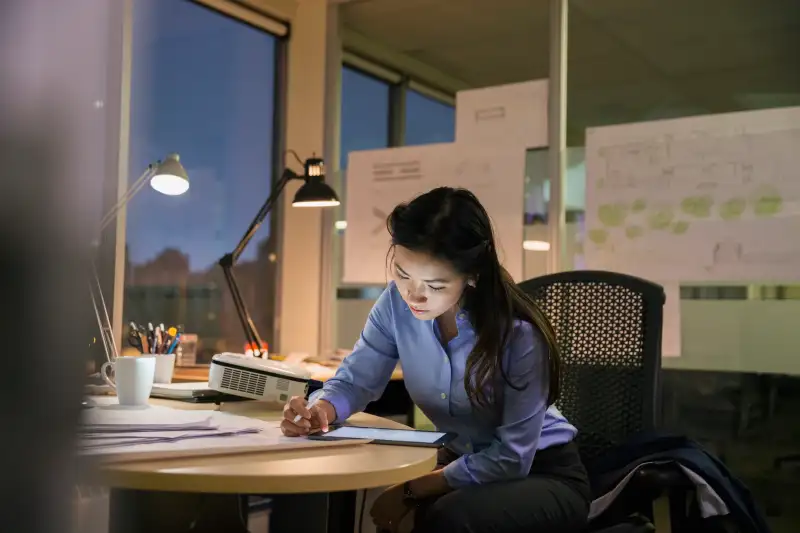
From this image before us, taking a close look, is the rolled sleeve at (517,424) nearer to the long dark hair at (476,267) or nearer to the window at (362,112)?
the long dark hair at (476,267)

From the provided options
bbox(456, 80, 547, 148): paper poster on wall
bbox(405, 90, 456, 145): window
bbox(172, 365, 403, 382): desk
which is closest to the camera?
bbox(172, 365, 403, 382): desk

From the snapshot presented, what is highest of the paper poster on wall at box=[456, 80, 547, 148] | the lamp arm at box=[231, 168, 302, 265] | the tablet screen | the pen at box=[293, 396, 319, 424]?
the paper poster on wall at box=[456, 80, 547, 148]

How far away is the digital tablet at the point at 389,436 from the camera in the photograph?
3.92 feet

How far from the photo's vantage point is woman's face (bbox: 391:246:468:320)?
1.36 metres

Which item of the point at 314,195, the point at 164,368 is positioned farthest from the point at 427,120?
the point at 164,368

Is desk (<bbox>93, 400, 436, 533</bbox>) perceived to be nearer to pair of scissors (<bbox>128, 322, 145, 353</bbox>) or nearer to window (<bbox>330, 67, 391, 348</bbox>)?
pair of scissors (<bbox>128, 322, 145, 353</bbox>)

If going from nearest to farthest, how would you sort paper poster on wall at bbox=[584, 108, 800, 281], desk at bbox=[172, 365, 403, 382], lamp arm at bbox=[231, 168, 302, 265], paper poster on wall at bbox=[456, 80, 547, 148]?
desk at bbox=[172, 365, 403, 382] → paper poster on wall at bbox=[584, 108, 800, 281] → lamp arm at bbox=[231, 168, 302, 265] → paper poster on wall at bbox=[456, 80, 547, 148]

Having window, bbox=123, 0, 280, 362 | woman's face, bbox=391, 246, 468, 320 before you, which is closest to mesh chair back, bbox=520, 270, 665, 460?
woman's face, bbox=391, 246, 468, 320

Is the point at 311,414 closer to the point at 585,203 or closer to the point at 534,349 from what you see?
the point at 534,349

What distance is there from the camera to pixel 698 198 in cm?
263

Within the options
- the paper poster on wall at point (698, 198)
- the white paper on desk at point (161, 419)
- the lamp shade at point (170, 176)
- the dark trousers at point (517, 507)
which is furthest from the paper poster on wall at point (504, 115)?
the white paper on desk at point (161, 419)

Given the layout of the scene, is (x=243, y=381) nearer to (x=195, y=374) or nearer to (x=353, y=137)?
(x=195, y=374)

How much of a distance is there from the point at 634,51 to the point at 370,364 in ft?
6.54

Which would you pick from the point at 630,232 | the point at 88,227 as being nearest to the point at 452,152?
the point at 630,232
